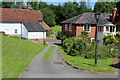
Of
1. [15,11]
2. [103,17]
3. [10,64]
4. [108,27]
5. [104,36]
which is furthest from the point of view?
[15,11]

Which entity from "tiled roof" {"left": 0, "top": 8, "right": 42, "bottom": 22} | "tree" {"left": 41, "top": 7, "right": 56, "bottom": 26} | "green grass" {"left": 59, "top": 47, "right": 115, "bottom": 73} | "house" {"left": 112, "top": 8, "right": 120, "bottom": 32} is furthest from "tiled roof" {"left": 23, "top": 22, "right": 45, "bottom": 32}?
"green grass" {"left": 59, "top": 47, "right": 115, "bottom": 73}

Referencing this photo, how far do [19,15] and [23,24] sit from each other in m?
4.48

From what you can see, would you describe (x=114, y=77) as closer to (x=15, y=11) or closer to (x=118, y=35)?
(x=118, y=35)

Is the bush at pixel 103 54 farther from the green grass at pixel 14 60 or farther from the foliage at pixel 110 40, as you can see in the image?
the green grass at pixel 14 60

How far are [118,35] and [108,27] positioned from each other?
2.58 metres

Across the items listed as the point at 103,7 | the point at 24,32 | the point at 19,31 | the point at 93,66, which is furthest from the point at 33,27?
the point at 103,7

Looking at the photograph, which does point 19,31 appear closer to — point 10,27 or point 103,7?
point 10,27

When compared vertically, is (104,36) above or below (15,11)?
below

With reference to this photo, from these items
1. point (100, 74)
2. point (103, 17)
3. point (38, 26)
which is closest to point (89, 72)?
point (100, 74)

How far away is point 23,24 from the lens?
3816cm

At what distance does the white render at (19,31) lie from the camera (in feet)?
117

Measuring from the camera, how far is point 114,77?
10594mm

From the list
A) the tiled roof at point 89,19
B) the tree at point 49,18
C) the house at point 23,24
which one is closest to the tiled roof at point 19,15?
the house at point 23,24

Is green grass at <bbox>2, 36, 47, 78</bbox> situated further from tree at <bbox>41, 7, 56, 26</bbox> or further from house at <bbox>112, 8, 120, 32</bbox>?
tree at <bbox>41, 7, 56, 26</bbox>
